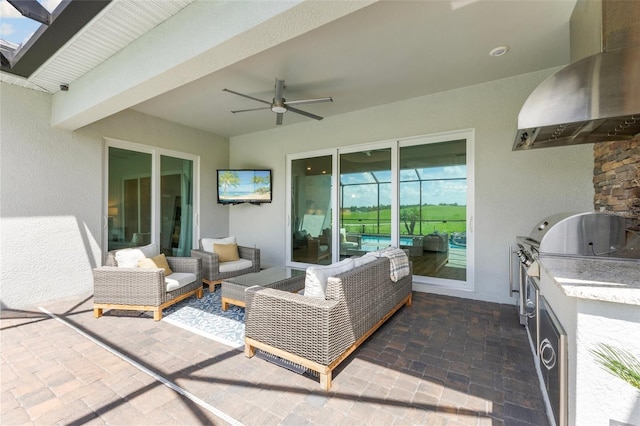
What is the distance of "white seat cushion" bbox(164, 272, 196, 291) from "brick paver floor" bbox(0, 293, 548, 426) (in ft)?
1.62

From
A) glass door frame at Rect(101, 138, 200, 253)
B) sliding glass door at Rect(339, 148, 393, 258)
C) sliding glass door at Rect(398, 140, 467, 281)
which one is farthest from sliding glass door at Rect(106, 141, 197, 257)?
sliding glass door at Rect(398, 140, 467, 281)

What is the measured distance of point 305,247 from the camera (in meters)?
5.59

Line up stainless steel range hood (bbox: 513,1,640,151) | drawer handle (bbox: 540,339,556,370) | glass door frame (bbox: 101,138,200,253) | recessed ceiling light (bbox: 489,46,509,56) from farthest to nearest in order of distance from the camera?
glass door frame (bbox: 101,138,200,253), recessed ceiling light (bbox: 489,46,509,56), stainless steel range hood (bbox: 513,1,640,151), drawer handle (bbox: 540,339,556,370)

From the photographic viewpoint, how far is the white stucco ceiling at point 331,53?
1959mm

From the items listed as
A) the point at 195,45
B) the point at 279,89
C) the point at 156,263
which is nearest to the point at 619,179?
the point at 279,89

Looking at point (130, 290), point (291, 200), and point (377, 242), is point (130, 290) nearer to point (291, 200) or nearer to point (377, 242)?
point (291, 200)

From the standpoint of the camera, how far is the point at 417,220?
14.3 feet

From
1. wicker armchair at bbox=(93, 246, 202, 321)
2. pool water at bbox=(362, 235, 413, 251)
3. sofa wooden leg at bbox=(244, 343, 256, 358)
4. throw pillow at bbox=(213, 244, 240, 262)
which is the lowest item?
sofa wooden leg at bbox=(244, 343, 256, 358)

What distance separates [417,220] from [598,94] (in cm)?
286

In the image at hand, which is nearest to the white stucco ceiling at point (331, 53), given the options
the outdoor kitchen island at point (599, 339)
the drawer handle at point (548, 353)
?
the outdoor kitchen island at point (599, 339)

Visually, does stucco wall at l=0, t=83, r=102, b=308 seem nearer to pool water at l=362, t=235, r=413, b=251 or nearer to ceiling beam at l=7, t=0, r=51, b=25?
ceiling beam at l=7, t=0, r=51, b=25

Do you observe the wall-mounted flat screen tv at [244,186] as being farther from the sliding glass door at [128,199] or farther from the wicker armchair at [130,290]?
the wicker armchair at [130,290]

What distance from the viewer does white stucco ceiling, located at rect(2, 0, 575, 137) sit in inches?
77.1

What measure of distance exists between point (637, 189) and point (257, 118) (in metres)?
4.97
